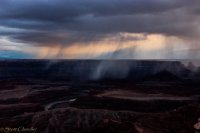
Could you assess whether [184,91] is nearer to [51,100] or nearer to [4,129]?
[51,100]

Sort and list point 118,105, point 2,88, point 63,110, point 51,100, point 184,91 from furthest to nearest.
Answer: point 2,88, point 184,91, point 51,100, point 118,105, point 63,110

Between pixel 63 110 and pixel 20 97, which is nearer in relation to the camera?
pixel 63 110

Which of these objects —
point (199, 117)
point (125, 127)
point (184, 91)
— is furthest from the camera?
point (184, 91)

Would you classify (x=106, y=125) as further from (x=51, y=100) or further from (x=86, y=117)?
(x=51, y=100)

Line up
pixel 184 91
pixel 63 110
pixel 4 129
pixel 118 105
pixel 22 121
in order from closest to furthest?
pixel 4 129 → pixel 22 121 → pixel 63 110 → pixel 118 105 → pixel 184 91

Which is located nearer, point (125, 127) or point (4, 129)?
point (125, 127)

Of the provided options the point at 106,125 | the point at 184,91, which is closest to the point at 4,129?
the point at 106,125

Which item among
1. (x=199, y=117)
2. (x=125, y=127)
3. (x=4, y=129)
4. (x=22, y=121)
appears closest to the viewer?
(x=125, y=127)

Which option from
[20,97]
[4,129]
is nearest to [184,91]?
[20,97]
